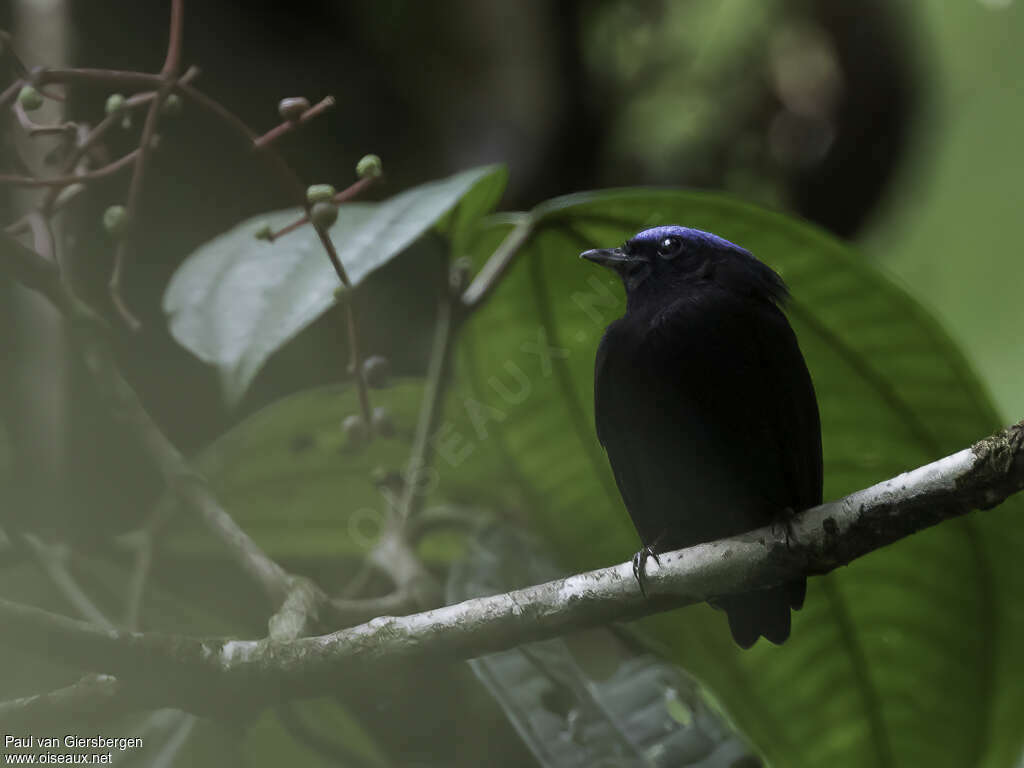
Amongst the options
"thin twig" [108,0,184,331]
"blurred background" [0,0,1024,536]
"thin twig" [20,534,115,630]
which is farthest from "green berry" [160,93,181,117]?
"thin twig" [20,534,115,630]

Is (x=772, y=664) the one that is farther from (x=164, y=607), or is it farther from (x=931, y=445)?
(x=164, y=607)

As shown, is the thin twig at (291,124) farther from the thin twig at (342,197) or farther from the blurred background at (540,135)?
the blurred background at (540,135)

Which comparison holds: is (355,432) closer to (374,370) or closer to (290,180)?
(374,370)

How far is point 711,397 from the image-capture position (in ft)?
2.65

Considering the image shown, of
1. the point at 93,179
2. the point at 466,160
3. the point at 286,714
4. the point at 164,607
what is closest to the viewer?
the point at 93,179

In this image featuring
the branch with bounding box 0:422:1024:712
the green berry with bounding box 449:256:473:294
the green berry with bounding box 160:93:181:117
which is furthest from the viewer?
the green berry with bounding box 449:256:473:294

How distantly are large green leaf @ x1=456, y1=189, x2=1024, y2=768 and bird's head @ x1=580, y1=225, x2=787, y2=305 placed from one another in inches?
1.7

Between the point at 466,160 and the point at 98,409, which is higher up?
the point at 466,160

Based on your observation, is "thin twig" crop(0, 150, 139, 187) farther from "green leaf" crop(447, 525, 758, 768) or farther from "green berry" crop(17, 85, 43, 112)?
"green leaf" crop(447, 525, 758, 768)

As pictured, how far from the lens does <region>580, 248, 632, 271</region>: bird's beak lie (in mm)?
884

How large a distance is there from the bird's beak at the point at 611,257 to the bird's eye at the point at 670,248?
3cm

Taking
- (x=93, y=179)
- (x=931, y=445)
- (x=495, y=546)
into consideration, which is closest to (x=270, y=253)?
(x=93, y=179)

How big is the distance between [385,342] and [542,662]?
1.29 ft

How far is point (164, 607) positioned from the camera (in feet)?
3.77
